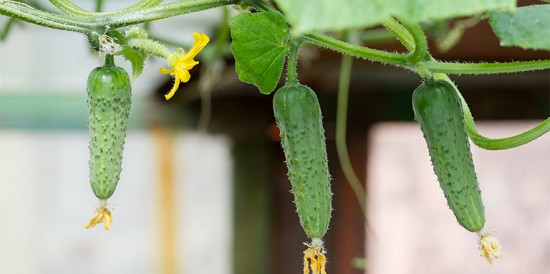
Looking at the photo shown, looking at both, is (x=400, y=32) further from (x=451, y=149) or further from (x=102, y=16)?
(x=102, y=16)

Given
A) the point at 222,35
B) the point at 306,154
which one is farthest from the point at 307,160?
the point at 222,35

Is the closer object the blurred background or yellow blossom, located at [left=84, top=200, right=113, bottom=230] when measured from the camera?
yellow blossom, located at [left=84, top=200, right=113, bottom=230]

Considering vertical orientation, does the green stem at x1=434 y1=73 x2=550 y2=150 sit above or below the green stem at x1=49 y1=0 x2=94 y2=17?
below

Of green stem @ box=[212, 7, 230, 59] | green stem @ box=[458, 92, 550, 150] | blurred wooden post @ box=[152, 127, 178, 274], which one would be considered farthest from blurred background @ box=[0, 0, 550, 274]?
green stem @ box=[458, 92, 550, 150]

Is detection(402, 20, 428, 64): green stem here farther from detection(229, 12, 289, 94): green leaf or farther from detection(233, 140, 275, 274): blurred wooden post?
detection(233, 140, 275, 274): blurred wooden post

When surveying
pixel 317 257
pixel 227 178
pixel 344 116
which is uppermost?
pixel 227 178

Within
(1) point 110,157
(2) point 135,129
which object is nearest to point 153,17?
(1) point 110,157
